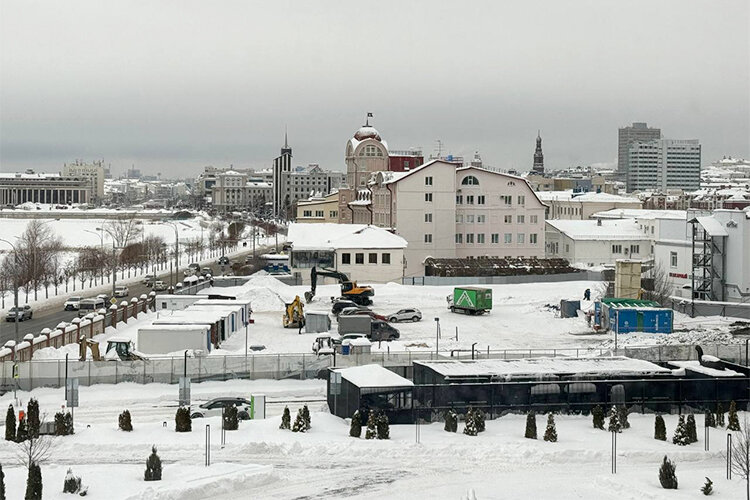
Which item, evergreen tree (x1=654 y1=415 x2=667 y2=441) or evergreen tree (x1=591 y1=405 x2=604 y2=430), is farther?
evergreen tree (x1=591 y1=405 x2=604 y2=430)

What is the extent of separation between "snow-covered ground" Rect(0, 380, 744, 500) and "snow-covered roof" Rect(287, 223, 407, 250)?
3711 centimetres

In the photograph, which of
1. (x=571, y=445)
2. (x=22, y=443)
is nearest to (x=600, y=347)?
(x=571, y=445)

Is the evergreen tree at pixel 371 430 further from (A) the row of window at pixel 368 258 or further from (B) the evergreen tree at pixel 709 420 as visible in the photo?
(A) the row of window at pixel 368 258

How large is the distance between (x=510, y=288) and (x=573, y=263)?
22559mm

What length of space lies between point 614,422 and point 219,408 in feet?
34.5

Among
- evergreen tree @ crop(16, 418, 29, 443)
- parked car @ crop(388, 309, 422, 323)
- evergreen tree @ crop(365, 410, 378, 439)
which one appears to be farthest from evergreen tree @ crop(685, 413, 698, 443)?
parked car @ crop(388, 309, 422, 323)

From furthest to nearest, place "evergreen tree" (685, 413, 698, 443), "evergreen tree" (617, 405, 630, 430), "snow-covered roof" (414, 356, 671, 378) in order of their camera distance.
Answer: "snow-covered roof" (414, 356, 671, 378) < "evergreen tree" (617, 405, 630, 430) < "evergreen tree" (685, 413, 698, 443)

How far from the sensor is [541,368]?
93.2ft

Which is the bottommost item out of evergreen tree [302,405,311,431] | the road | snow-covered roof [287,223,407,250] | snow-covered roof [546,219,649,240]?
evergreen tree [302,405,311,431]

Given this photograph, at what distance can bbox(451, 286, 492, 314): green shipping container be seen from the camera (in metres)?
49.7

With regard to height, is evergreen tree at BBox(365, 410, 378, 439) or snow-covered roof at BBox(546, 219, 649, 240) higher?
snow-covered roof at BBox(546, 219, 649, 240)

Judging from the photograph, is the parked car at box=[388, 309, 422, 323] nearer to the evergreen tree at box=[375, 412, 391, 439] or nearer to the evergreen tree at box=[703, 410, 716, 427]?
the evergreen tree at box=[703, 410, 716, 427]

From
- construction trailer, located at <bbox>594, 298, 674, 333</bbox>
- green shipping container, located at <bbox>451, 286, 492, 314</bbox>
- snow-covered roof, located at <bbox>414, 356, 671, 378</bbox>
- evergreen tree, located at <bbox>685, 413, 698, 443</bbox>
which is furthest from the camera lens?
green shipping container, located at <bbox>451, 286, 492, 314</bbox>

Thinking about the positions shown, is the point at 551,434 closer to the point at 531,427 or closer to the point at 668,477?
the point at 531,427
